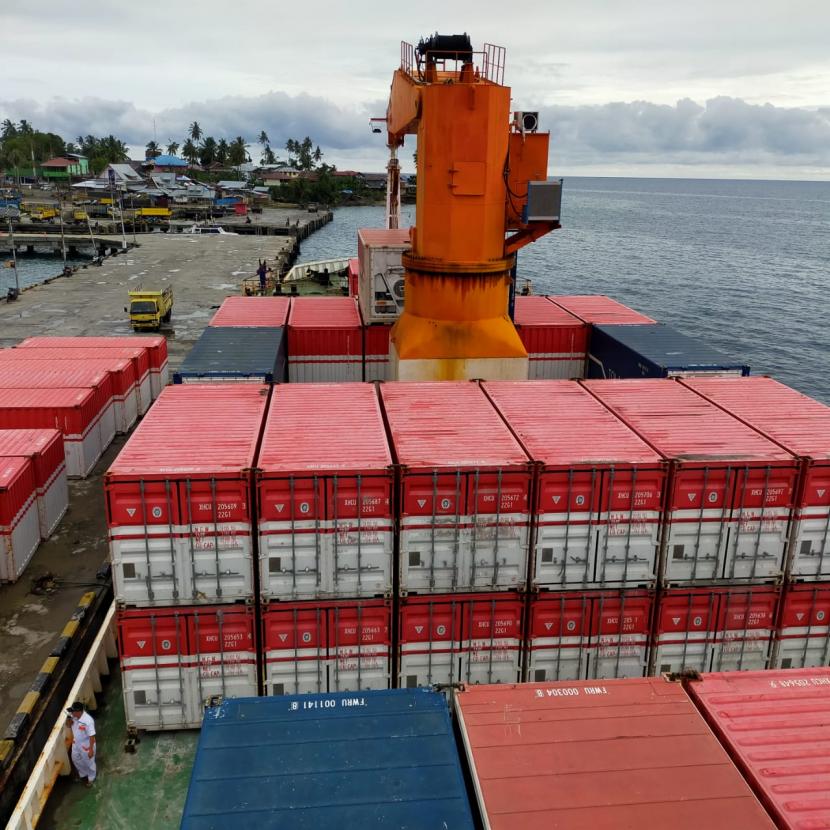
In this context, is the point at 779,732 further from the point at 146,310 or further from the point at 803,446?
the point at 146,310

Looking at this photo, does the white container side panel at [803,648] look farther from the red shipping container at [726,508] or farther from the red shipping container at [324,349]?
the red shipping container at [324,349]

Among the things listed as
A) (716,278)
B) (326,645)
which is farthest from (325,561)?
(716,278)

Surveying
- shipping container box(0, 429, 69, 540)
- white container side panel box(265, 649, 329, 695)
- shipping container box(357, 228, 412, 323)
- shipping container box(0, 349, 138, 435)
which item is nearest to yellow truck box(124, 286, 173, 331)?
shipping container box(0, 349, 138, 435)

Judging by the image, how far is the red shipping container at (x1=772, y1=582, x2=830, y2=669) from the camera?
1337 centimetres

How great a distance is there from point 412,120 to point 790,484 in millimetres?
13865

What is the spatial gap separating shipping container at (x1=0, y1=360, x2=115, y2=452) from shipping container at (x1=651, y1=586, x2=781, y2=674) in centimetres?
1943

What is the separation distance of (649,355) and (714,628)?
1072 centimetres

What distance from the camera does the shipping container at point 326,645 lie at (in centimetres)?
1236

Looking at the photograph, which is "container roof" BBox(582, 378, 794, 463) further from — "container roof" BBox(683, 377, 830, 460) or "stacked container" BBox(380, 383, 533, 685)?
"stacked container" BBox(380, 383, 533, 685)

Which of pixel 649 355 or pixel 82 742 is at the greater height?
pixel 649 355

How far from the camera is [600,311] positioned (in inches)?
1142

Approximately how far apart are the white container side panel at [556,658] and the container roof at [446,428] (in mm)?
3518

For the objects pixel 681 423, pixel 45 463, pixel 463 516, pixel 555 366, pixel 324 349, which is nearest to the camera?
pixel 463 516

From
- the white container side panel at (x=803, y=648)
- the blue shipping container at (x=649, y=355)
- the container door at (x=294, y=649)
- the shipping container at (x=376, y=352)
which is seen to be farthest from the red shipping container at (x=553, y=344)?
the container door at (x=294, y=649)
